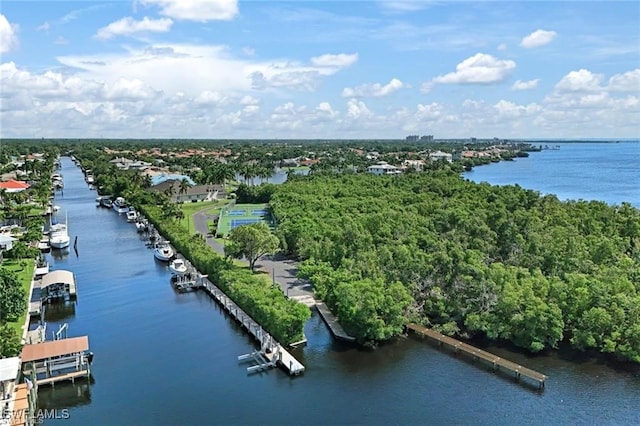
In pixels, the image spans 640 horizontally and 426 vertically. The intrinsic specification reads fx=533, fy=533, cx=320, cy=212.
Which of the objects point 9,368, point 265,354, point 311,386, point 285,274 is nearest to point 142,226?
point 285,274

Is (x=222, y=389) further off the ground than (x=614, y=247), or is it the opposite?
→ (x=614, y=247)

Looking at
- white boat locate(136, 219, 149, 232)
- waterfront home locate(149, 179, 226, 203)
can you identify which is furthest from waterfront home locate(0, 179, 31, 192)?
white boat locate(136, 219, 149, 232)

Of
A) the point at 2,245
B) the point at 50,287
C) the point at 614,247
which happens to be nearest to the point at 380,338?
the point at 614,247

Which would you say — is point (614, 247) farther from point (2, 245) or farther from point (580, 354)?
point (2, 245)

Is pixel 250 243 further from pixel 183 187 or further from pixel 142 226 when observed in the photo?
pixel 183 187

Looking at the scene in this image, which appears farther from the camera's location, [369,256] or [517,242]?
[517,242]

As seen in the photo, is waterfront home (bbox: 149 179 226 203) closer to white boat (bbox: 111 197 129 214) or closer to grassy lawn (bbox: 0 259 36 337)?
white boat (bbox: 111 197 129 214)

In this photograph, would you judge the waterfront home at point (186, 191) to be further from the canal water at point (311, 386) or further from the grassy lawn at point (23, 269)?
the canal water at point (311, 386)
